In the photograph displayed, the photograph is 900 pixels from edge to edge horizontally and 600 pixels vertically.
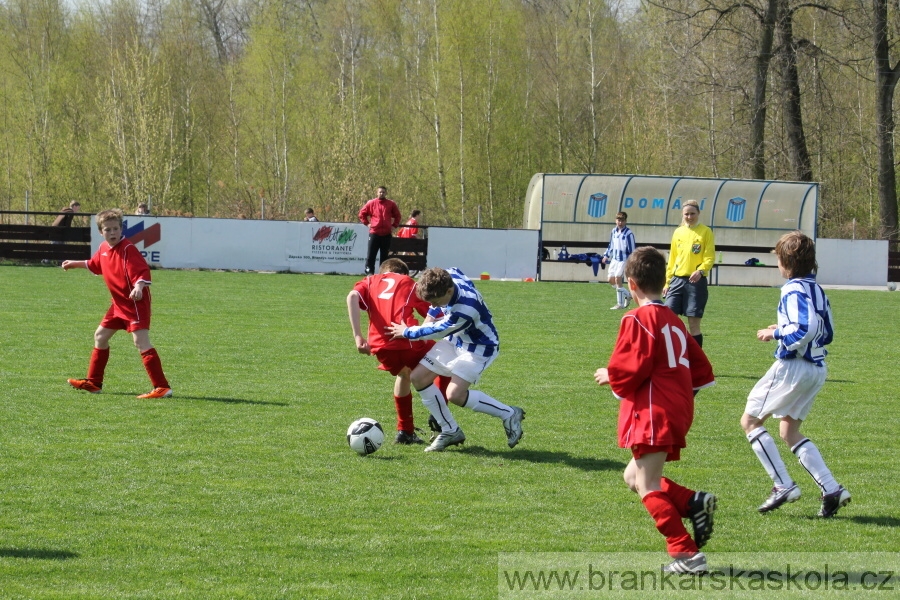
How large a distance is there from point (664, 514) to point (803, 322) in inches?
59.8

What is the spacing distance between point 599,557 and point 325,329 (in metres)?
9.16

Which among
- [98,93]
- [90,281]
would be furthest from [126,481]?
[98,93]

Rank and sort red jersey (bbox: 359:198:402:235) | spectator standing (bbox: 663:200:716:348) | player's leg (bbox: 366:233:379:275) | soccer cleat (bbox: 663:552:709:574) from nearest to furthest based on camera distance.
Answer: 1. soccer cleat (bbox: 663:552:709:574)
2. spectator standing (bbox: 663:200:716:348)
3. red jersey (bbox: 359:198:402:235)
4. player's leg (bbox: 366:233:379:275)

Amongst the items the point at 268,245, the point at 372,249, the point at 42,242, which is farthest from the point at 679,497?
the point at 42,242

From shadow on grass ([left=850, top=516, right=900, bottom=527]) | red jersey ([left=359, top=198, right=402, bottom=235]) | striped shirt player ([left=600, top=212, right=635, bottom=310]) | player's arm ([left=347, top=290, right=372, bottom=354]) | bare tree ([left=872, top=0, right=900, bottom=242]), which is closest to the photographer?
shadow on grass ([left=850, top=516, right=900, bottom=527])

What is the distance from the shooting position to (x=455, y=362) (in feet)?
22.7

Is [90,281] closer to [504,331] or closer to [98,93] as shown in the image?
[504,331]

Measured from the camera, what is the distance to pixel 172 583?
4211mm

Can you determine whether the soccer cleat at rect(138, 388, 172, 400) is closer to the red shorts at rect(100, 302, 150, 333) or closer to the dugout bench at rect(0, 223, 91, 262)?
the red shorts at rect(100, 302, 150, 333)

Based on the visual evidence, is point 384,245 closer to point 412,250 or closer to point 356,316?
point 412,250

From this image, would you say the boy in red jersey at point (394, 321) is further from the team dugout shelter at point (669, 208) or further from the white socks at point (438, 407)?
the team dugout shelter at point (669, 208)

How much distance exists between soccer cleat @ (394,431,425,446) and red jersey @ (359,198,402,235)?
14442 mm

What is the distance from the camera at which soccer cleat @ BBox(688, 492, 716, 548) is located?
14.6 ft

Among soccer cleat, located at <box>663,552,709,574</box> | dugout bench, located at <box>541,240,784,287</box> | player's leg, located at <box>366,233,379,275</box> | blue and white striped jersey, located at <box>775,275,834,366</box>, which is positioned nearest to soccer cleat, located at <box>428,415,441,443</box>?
blue and white striped jersey, located at <box>775,275,834,366</box>
